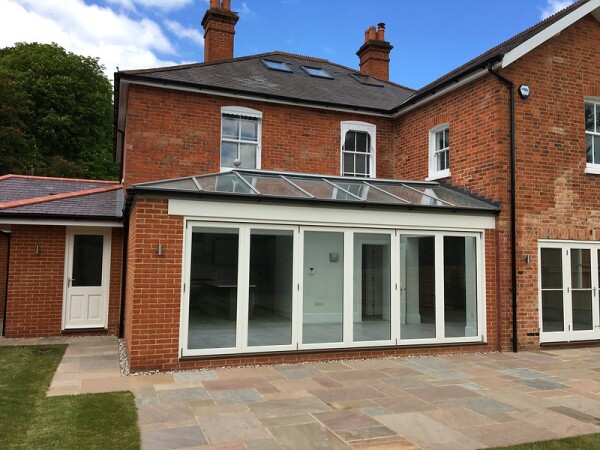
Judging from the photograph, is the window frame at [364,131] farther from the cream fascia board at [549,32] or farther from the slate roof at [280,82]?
the cream fascia board at [549,32]

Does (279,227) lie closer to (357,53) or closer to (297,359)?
(297,359)

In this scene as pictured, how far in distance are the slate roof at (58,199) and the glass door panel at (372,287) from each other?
5.28 metres

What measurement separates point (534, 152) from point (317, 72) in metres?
7.88

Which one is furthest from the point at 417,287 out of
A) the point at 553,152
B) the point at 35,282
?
the point at 35,282

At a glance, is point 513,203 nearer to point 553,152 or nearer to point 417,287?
point 553,152

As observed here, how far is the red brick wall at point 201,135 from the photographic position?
10.7 metres

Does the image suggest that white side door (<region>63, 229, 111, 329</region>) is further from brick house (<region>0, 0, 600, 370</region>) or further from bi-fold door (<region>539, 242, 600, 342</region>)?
bi-fold door (<region>539, 242, 600, 342</region>)

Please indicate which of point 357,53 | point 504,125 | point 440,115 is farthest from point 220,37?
point 504,125

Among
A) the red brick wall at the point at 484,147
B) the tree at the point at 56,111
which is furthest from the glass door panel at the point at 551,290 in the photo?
the tree at the point at 56,111

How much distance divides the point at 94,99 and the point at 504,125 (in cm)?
2838

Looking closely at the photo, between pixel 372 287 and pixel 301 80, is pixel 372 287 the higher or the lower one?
the lower one

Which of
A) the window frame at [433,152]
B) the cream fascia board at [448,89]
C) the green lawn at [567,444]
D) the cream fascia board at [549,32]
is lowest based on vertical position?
the green lawn at [567,444]

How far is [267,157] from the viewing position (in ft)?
38.7

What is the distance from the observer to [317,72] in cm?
1530
